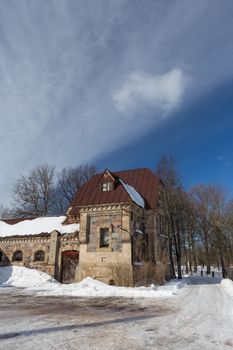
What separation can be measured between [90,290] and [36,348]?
34.8ft

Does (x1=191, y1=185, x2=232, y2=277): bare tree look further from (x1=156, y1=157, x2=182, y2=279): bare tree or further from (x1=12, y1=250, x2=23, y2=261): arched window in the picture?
(x1=12, y1=250, x2=23, y2=261): arched window

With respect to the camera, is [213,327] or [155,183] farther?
[155,183]

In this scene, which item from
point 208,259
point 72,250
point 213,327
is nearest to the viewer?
point 213,327

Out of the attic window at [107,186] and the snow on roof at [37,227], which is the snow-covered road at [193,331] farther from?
the snow on roof at [37,227]

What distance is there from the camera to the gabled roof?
2014 cm

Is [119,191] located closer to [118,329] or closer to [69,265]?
[69,265]

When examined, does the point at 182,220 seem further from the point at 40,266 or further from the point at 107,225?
the point at 40,266

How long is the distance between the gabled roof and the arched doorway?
343cm

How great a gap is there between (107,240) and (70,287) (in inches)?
171

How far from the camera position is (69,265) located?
21250 mm

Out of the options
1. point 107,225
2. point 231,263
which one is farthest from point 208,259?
point 107,225

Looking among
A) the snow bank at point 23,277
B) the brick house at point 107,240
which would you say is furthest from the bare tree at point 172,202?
the snow bank at point 23,277

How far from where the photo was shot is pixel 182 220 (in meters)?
31.6

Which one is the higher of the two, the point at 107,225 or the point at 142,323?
the point at 107,225
